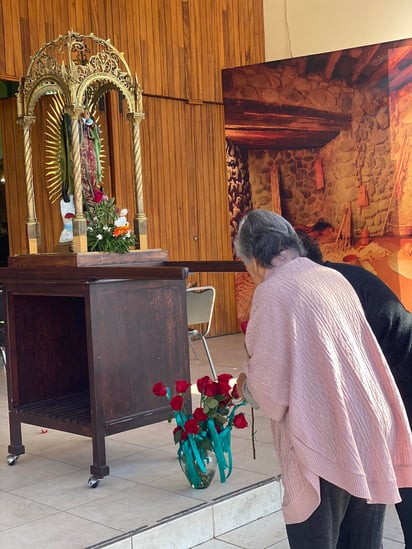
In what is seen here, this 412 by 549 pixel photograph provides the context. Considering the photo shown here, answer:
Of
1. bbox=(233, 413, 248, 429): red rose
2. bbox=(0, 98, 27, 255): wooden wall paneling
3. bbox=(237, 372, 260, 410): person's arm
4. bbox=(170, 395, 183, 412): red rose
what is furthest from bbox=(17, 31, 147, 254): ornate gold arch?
bbox=(0, 98, 27, 255): wooden wall paneling

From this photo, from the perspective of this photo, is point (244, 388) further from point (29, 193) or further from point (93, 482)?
point (29, 193)

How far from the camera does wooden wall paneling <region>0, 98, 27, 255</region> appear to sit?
330 inches

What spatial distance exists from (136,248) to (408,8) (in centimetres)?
598

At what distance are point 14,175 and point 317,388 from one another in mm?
6831

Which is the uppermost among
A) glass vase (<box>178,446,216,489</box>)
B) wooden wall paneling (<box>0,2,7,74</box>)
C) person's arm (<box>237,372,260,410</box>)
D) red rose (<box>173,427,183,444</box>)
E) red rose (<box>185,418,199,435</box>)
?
wooden wall paneling (<box>0,2,7,74</box>)

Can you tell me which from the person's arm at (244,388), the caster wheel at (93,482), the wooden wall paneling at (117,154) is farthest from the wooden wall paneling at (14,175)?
the person's arm at (244,388)

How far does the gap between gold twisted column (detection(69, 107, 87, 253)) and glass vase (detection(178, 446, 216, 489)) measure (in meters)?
1.22

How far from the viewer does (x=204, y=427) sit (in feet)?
12.8

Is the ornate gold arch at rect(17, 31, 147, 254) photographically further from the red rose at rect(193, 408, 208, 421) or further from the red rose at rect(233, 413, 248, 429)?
the red rose at rect(233, 413, 248, 429)

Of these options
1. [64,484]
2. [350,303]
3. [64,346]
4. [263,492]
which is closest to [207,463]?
[263,492]

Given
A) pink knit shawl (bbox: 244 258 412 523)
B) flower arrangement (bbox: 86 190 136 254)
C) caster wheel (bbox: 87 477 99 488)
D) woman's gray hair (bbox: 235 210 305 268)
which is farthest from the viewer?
flower arrangement (bbox: 86 190 136 254)

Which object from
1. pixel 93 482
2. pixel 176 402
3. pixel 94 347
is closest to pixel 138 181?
pixel 94 347

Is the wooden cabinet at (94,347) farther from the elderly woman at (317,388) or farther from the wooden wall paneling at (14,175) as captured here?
the wooden wall paneling at (14,175)

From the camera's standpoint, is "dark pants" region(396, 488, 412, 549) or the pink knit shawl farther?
"dark pants" region(396, 488, 412, 549)
